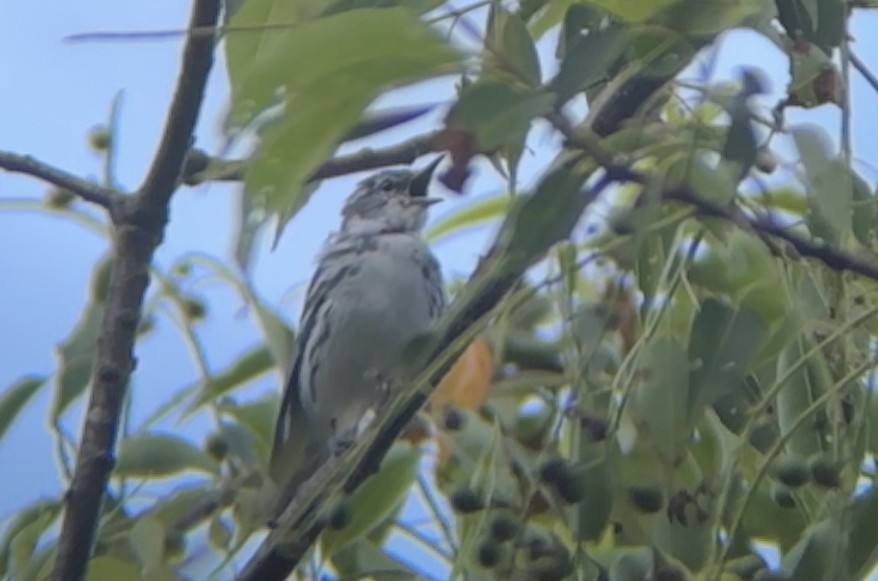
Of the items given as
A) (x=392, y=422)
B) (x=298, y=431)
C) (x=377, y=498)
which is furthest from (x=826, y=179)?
(x=298, y=431)

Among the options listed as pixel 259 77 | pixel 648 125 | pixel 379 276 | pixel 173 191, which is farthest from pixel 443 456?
pixel 379 276

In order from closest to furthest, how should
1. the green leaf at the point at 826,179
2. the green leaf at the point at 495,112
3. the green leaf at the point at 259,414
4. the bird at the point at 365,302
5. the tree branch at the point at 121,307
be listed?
the green leaf at the point at 495,112, the green leaf at the point at 826,179, the tree branch at the point at 121,307, the green leaf at the point at 259,414, the bird at the point at 365,302

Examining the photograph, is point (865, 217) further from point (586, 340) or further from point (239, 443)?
point (239, 443)

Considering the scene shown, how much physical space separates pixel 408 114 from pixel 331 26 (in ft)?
0.22

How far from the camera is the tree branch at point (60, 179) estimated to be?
1.01 metres

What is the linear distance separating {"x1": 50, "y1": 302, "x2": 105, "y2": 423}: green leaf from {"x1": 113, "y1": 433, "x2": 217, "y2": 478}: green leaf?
5 cm

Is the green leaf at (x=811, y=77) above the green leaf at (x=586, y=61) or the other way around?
the other way around

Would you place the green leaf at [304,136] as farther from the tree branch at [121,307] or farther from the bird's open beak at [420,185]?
the bird's open beak at [420,185]

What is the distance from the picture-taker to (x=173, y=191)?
99cm

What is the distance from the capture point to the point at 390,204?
2797mm

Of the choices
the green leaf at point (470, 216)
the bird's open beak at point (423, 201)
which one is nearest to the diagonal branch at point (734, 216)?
the green leaf at point (470, 216)

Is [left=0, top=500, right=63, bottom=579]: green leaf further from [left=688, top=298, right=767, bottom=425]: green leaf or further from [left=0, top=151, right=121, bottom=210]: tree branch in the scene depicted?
[left=688, top=298, right=767, bottom=425]: green leaf

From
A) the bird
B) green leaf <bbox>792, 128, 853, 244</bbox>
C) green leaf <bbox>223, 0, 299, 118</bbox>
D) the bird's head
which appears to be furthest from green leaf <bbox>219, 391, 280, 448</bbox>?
the bird's head

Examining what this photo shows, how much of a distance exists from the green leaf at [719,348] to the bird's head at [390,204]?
1.93 meters
